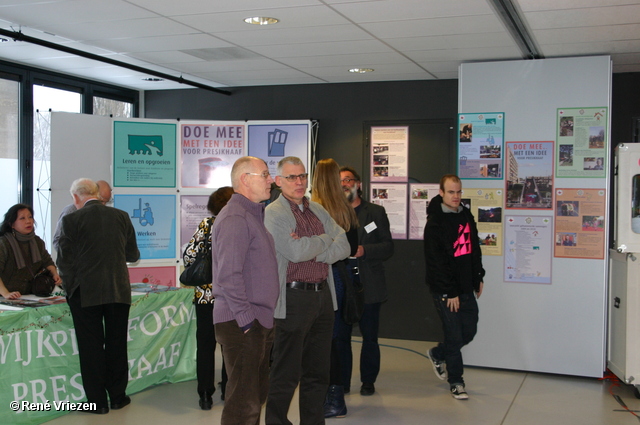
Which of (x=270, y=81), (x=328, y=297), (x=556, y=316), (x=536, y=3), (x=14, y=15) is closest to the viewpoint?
(x=328, y=297)

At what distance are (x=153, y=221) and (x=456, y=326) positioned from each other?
3528 mm

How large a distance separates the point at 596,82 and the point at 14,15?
4578mm

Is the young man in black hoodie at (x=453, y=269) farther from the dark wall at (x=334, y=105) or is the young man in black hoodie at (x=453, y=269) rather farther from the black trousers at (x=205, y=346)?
the dark wall at (x=334, y=105)

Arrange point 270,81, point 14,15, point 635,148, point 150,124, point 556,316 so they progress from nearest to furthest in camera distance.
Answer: point 14,15 < point 635,148 < point 556,316 < point 150,124 < point 270,81

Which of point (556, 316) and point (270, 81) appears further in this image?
point (270, 81)

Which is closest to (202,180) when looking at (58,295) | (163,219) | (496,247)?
(163,219)

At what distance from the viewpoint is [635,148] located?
511cm

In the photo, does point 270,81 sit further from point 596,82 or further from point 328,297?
point 328,297

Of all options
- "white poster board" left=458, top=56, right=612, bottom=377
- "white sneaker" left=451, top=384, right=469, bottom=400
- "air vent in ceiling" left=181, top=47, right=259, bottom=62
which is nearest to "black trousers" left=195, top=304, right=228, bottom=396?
"white sneaker" left=451, top=384, right=469, bottom=400

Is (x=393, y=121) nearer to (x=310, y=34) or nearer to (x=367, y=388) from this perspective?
(x=310, y=34)

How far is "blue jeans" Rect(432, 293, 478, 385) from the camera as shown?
15.4ft

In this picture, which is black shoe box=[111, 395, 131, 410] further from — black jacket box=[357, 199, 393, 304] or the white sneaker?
the white sneaker

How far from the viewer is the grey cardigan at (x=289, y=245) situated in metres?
3.40

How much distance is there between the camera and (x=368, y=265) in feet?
15.6
